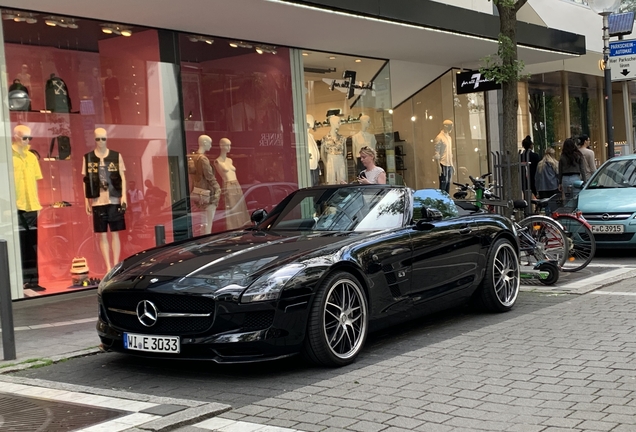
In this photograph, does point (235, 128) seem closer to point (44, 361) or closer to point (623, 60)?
point (44, 361)

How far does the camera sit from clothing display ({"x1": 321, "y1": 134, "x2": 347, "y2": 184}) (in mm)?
16250

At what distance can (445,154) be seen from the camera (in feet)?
65.9

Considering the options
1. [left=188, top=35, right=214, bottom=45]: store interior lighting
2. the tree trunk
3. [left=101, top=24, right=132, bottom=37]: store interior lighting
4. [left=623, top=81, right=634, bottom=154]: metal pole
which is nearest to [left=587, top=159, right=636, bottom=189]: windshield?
the tree trunk

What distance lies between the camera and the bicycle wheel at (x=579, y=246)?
35.7 ft

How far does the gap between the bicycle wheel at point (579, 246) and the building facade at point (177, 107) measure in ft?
15.4

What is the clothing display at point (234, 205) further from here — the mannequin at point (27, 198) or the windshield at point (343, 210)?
the windshield at point (343, 210)

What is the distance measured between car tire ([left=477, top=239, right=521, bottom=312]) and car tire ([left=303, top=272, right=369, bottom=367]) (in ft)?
7.08

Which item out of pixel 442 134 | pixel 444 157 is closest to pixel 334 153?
pixel 444 157

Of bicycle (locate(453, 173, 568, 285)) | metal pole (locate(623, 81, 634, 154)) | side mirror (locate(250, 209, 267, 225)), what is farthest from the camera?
metal pole (locate(623, 81, 634, 154))

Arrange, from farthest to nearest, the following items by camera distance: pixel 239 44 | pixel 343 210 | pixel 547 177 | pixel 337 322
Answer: pixel 547 177 → pixel 239 44 → pixel 343 210 → pixel 337 322

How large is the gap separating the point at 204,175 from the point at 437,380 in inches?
340

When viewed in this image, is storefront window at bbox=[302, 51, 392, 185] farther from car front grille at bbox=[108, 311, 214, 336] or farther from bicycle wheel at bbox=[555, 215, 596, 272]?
car front grille at bbox=[108, 311, 214, 336]

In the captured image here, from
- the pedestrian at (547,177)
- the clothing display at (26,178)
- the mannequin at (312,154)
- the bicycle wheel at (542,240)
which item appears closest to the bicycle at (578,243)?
the bicycle wheel at (542,240)

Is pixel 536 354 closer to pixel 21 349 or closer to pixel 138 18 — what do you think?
pixel 21 349
